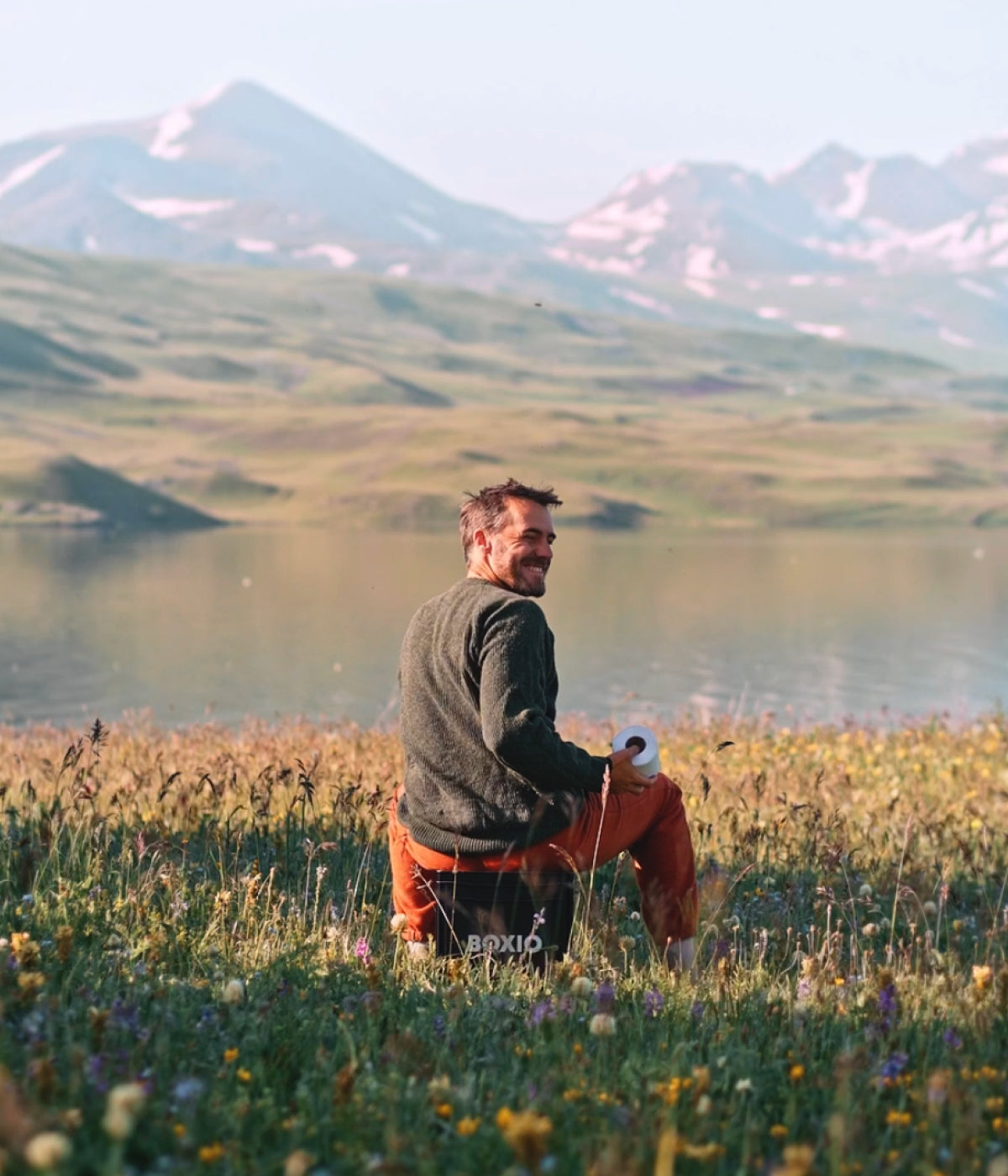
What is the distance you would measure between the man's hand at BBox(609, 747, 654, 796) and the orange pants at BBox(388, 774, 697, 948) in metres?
0.12

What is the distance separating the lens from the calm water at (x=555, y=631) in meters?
31.9

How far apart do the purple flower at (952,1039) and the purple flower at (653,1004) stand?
90cm


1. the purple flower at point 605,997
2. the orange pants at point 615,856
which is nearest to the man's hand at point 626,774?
the orange pants at point 615,856

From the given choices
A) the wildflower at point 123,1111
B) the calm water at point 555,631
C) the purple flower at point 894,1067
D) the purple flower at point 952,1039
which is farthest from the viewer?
the calm water at point 555,631

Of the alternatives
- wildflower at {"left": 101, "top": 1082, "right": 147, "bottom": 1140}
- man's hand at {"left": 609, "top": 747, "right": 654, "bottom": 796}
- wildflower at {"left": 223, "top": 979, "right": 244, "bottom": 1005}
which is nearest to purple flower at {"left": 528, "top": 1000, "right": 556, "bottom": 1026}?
wildflower at {"left": 223, "top": 979, "right": 244, "bottom": 1005}

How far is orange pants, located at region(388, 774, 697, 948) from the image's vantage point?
597cm

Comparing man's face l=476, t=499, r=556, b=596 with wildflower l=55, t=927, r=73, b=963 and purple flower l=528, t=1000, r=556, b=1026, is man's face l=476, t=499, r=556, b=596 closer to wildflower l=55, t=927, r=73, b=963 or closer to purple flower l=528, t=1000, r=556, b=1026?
purple flower l=528, t=1000, r=556, b=1026

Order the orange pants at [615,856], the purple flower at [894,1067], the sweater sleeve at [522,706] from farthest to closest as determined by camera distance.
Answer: the orange pants at [615,856]
the sweater sleeve at [522,706]
the purple flower at [894,1067]

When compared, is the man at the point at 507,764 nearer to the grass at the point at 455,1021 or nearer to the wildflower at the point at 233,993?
Result: the grass at the point at 455,1021

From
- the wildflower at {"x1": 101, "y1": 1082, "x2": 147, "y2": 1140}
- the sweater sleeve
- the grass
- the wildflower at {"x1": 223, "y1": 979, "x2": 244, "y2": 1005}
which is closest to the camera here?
the wildflower at {"x1": 101, "y1": 1082, "x2": 147, "y2": 1140}

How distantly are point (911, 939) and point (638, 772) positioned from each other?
6.45 ft

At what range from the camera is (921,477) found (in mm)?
153375

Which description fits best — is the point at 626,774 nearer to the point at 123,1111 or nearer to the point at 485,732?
the point at 485,732

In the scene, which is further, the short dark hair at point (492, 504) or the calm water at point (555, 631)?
the calm water at point (555, 631)
